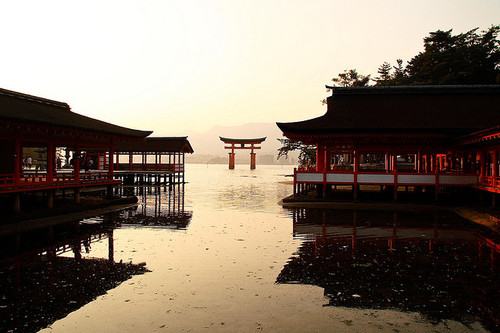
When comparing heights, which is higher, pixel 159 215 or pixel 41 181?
pixel 41 181

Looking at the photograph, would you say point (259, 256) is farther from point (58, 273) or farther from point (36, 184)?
point (36, 184)

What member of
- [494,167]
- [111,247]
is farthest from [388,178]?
[111,247]

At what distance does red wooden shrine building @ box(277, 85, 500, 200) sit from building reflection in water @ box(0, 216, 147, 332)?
58.3 feet

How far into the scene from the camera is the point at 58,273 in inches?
445

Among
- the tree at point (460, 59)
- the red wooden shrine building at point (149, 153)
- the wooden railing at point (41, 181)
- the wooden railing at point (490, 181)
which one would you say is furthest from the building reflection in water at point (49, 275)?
the tree at point (460, 59)

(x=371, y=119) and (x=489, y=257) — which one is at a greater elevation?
(x=371, y=119)

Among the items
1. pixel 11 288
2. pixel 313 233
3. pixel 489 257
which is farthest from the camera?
pixel 313 233

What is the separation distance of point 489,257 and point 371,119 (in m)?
19.1

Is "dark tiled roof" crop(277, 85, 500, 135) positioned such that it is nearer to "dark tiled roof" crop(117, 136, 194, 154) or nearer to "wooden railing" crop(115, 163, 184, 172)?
"dark tiled roof" crop(117, 136, 194, 154)

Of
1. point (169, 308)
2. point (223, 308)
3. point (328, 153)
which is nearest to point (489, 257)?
point (223, 308)

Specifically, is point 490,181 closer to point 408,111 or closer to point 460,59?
point 408,111

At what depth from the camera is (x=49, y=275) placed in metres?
11.1

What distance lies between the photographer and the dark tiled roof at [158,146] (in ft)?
176

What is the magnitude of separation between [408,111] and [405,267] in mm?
22814
